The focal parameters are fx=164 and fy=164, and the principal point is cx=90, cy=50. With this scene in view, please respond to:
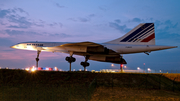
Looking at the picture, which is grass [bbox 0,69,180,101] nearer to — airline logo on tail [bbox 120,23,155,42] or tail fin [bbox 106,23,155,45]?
tail fin [bbox 106,23,155,45]

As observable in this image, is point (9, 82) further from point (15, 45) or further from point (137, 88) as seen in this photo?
point (137, 88)

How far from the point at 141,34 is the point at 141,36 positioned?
333 millimetres

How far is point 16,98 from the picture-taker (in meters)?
14.4

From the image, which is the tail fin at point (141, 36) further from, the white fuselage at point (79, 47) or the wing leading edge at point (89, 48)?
the wing leading edge at point (89, 48)

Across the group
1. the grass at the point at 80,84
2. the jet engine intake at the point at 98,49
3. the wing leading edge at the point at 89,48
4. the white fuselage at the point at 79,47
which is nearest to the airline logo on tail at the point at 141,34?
the white fuselage at the point at 79,47

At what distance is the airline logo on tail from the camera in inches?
982

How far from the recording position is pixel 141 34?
83.2ft

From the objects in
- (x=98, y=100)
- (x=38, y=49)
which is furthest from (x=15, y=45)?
(x=98, y=100)

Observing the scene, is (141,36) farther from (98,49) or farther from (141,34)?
(98,49)

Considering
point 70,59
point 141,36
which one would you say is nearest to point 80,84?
point 70,59

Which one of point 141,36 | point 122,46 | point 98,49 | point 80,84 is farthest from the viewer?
point 141,36

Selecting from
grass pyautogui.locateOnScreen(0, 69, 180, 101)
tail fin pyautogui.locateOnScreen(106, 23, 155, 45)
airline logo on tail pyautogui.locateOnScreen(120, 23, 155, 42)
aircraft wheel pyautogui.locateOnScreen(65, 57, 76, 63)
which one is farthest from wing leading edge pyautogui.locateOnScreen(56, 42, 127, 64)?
grass pyautogui.locateOnScreen(0, 69, 180, 101)

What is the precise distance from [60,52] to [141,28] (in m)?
13.8

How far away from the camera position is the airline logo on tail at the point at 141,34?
982 inches
